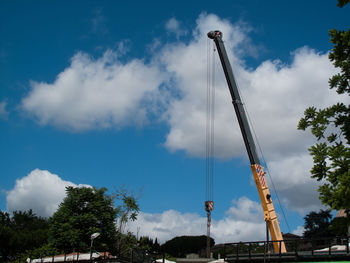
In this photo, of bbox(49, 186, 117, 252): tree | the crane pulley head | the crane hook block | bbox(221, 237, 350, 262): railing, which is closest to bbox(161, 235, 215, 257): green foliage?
bbox(49, 186, 117, 252): tree

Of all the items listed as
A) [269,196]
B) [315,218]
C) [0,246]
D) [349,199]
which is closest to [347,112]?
[349,199]

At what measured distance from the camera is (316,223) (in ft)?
275

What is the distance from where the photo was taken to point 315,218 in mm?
84438

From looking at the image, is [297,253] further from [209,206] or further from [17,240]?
[17,240]

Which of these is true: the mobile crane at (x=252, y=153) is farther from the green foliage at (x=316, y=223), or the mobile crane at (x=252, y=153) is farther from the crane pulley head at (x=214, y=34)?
the green foliage at (x=316, y=223)

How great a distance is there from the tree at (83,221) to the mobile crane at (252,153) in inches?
1117

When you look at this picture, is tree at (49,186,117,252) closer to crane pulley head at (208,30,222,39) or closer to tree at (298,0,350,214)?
crane pulley head at (208,30,222,39)

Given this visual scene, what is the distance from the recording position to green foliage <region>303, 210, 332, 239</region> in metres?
81.7

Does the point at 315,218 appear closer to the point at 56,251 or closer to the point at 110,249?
the point at 110,249

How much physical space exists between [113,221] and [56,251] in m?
8.61

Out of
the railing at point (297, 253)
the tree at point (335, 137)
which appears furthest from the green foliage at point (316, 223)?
the tree at point (335, 137)

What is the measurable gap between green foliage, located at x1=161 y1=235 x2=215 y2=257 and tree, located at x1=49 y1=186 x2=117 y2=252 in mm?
79160

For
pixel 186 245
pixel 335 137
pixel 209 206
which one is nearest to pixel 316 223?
pixel 186 245

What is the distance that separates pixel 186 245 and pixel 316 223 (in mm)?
53883
